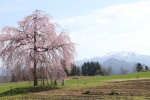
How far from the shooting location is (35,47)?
22.7m

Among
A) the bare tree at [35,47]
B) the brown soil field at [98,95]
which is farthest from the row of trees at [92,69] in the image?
the brown soil field at [98,95]

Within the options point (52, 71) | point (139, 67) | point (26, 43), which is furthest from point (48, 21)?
point (139, 67)

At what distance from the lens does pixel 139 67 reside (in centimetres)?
11306

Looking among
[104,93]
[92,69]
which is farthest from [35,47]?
[92,69]

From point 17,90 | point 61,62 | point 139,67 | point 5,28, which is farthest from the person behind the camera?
point 139,67

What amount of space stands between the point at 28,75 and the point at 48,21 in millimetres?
9466

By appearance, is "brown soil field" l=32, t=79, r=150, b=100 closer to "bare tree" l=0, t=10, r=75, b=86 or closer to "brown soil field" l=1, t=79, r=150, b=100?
"brown soil field" l=1, t=79, r=150, b=100

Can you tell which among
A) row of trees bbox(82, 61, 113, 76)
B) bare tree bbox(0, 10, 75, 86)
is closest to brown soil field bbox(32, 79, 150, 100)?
bare tree bbox(0, 10, 75, 86)

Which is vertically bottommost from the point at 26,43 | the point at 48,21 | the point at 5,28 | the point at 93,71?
the point at 93,71

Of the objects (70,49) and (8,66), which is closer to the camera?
(8,66)

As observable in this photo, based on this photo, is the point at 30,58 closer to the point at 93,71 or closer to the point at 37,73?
the point at 37,73

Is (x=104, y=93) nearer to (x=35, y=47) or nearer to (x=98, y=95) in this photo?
(x=98, y=95)

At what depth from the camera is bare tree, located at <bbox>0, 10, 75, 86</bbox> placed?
2144 centimetres

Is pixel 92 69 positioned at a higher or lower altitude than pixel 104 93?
higher
